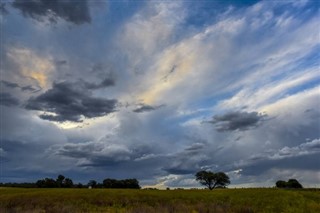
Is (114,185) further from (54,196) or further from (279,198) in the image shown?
(279,198)

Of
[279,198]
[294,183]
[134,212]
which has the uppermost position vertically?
[294,183]

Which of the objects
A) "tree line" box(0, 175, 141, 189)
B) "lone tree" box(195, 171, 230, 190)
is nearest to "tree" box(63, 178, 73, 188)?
"tree line" box(0, 175, 141, 189)

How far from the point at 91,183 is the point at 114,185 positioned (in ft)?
49.8

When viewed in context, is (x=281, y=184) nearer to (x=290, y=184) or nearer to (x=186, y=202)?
(x=290, y=184)

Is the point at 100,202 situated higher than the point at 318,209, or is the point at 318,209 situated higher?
the point at 100,202

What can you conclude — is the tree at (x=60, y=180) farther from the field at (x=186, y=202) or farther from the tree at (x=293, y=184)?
the tree at (x=293, y=184)

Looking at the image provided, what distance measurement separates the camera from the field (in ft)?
104

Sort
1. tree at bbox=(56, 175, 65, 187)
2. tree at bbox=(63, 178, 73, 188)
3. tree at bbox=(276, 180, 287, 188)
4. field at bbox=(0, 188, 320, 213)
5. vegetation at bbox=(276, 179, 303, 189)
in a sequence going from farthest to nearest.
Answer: tree at bbox=(63, 178, 73, 188), tree at bbox=(56, 175, 65, 187), tree at bbox=(276, 180, 287, 188), vegetation at bbox=(276, 179, 303, 189), field at bbox=(0, 188, 320, 213)

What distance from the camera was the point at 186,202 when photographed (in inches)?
1861

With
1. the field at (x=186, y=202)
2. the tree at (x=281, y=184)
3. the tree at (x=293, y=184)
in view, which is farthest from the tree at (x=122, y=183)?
the field at (x=186, y=202)

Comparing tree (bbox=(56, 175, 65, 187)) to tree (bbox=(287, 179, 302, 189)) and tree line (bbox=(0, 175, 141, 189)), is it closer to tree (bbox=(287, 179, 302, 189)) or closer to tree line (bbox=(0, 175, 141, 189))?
tree line (bbox=(0, 175, 141, 189))

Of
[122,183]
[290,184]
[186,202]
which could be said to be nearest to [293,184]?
[290,184]

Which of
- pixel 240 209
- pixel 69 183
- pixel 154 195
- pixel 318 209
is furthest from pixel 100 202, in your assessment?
pixel 69 183

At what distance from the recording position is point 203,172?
137750 millimetres
